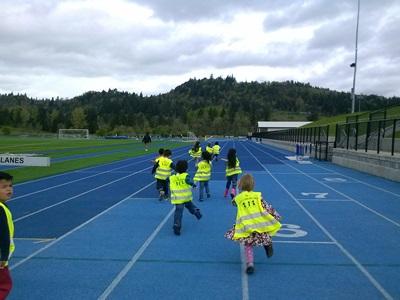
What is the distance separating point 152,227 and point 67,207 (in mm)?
3325

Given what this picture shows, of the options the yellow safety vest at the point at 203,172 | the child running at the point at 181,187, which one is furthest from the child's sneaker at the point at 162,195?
the child running at the point at 181,187

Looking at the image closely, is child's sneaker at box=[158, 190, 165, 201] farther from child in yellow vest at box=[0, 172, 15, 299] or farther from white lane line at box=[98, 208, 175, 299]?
child in yellow vest at box=[0, 172, 15, 299]

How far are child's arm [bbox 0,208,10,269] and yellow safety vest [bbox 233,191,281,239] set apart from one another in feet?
10.8

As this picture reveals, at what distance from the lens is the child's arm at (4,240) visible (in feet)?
13.4

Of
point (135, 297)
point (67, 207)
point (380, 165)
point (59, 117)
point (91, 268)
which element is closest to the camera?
point (135, 297)

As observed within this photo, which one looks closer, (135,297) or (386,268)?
(135,297)

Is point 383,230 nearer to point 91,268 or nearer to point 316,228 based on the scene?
point 316,228

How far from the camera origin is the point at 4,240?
4098 mm

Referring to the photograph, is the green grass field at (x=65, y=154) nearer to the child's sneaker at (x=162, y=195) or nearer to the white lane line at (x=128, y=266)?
the child's sneaker at (x=162, y=195)

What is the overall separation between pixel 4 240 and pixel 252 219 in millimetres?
3480

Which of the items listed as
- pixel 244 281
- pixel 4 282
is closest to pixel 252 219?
pixel 244 281

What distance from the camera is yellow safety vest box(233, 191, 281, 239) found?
642 cm

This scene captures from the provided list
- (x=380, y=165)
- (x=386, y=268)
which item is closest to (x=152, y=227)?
(x=386, y=268)

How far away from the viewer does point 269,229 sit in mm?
6484
